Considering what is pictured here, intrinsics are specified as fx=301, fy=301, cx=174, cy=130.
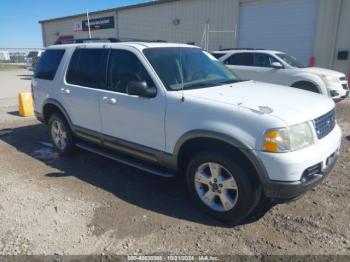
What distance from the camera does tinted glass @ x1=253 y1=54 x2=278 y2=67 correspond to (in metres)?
9.31

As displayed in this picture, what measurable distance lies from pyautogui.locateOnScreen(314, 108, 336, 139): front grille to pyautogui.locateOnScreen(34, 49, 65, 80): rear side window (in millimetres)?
4131

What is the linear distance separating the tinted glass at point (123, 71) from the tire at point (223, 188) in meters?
1.20

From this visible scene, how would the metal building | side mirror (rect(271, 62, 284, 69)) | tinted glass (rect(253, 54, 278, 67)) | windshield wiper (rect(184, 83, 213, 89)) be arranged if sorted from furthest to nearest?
the metal building < tinted glass (rect(253, 54, 278, 67)) < side mirror (rect(271, 62, 284, 69)) < windshield wiper (rect(184, 83, 213, 89))

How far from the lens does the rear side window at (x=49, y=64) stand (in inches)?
204

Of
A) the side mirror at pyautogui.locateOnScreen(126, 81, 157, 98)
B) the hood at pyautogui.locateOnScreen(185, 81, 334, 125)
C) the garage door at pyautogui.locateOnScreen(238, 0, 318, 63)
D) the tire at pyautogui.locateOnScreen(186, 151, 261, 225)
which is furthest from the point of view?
the garage door at pyautogui.locateOnScreen(238, 0, 318, 63)

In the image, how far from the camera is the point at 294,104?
313cm

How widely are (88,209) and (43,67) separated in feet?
10.2

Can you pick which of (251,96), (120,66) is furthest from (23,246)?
(251,96)

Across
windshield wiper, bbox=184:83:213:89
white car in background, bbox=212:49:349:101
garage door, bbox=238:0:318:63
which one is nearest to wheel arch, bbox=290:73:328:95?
white car in background, bbox=212:49:349:101

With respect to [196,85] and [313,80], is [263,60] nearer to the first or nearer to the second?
[313,80]

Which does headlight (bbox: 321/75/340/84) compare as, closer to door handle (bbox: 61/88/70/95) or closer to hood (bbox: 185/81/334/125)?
hood (bbox: 185/81/334/125)

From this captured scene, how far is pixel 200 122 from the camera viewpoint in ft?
10.4

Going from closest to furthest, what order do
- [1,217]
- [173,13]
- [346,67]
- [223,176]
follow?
[223,176] < [1,217] < [346,67] < [173,13]

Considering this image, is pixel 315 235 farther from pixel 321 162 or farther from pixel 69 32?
pixel 69 32
